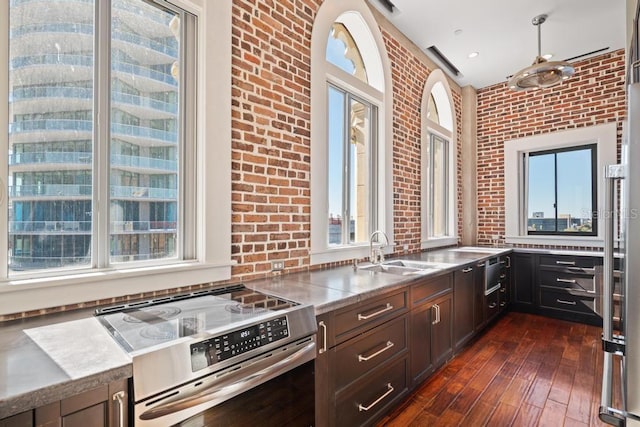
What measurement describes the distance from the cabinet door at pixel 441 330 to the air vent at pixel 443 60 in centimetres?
309

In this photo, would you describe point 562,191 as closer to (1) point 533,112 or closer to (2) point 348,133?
(1) point 533,112

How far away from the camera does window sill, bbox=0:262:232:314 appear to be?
1.29 m

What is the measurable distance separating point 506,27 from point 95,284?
4418 mm

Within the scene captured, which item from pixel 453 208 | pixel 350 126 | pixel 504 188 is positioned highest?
pixel 350 126

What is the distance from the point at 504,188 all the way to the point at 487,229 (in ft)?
2.27

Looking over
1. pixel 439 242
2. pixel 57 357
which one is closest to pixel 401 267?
pixel 439 242

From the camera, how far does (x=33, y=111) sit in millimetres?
1417

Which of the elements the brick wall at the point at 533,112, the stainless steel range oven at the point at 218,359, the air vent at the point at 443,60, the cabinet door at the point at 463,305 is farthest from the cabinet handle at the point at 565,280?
the stainless steel range oven at the point at 218,359

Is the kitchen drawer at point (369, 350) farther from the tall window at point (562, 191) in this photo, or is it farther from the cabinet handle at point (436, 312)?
the tall window at point (562, 191)

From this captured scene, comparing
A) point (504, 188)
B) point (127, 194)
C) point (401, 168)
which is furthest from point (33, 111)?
point (504, 188)

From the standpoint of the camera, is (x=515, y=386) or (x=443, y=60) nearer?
(x=515, y=386)

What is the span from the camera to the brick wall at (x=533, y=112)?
160 inches

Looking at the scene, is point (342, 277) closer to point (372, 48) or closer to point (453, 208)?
point (372, 48)

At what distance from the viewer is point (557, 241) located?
4438 mm
